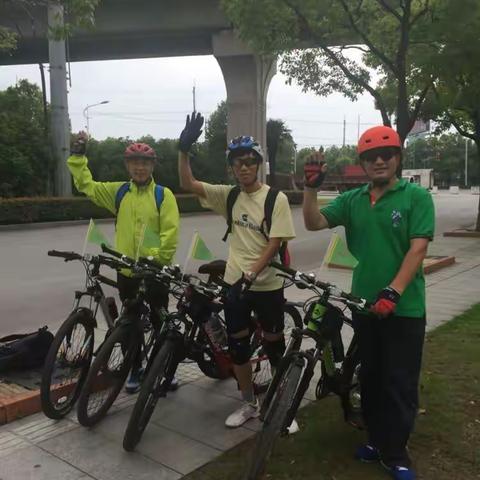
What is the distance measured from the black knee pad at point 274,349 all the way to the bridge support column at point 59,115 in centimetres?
2218

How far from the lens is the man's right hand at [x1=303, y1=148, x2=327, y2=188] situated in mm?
3189

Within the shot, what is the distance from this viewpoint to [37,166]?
25.9 metres

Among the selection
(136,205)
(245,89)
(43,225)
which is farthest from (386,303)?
(245,89)

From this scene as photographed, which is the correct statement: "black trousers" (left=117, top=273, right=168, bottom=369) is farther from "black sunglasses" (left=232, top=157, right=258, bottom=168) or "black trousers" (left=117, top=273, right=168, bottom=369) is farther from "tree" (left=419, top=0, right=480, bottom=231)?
"tree" (left=419, top=0, right=480, bottom=231)

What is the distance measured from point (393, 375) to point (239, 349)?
3.52 ft

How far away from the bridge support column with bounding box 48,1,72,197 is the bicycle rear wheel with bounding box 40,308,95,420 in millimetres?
21705

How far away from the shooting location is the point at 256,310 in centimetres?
377

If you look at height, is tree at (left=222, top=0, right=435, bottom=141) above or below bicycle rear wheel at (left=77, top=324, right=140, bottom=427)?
above

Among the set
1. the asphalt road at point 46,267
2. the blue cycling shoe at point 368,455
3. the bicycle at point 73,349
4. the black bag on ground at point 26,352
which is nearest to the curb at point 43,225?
the asphalt road at point 46,267

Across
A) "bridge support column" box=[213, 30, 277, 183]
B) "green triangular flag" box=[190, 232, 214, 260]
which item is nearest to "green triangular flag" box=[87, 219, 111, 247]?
"green triangular flag" box=[190, 232, 214, 260]

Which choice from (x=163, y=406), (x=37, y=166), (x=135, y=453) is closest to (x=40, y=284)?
(x=163, y=406)

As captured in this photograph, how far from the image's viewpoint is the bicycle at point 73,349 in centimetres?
380

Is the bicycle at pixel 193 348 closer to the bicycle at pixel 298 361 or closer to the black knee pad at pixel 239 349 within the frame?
the black knee pad at pixel 239 349

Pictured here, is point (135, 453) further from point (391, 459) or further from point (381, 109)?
point (381, 109)
